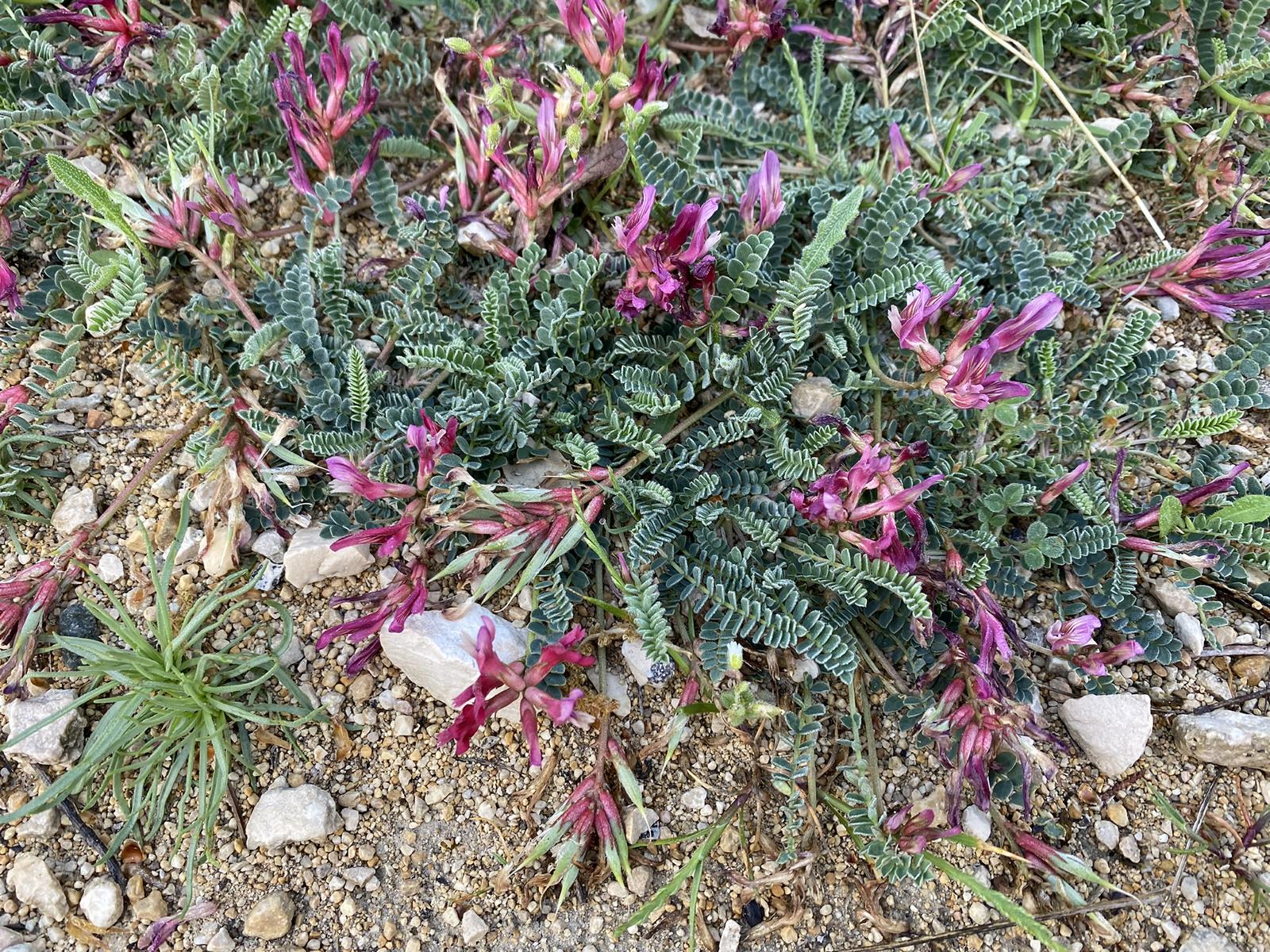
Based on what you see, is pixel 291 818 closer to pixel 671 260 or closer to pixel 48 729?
pixel 48 729

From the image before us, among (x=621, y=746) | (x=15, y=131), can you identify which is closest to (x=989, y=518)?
(x=621, y=746)

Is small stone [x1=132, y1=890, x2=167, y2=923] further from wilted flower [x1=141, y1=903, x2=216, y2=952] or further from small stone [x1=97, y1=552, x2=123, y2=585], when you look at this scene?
small stone [x1=97, y1=552, x2=123, y2=585]

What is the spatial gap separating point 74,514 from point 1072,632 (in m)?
2.60

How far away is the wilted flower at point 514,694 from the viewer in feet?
6.00

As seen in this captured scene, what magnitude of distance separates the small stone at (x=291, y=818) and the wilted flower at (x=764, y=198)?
1833 mm

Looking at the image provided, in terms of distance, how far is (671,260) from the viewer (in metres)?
2.23

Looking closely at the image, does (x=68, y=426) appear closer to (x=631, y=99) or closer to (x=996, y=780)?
(x=631, y=99)

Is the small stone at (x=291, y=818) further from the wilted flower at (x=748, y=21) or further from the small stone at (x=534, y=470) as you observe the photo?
the wilted flower at (x=748, y=21)

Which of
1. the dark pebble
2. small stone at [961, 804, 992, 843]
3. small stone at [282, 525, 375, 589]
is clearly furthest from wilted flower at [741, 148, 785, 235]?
the dark pebble

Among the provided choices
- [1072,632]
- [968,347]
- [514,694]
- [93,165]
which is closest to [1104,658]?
[1072,632]


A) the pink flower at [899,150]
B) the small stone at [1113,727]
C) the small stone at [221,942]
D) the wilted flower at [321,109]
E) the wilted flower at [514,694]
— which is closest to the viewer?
the wilted flower at [514,694]

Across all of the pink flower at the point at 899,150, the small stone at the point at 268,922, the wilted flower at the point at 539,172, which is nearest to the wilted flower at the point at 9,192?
the wilted flower at the point at 539,172

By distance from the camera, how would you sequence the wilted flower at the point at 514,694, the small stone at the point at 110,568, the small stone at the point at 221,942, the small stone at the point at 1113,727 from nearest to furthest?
the wilted flower at the point at 514,694 < the small stone at the point at 221,942 < the small stone at the point at 1113,727 < the small stone at the point at 110,568

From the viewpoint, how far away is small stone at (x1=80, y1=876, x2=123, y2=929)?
2.04 meters
